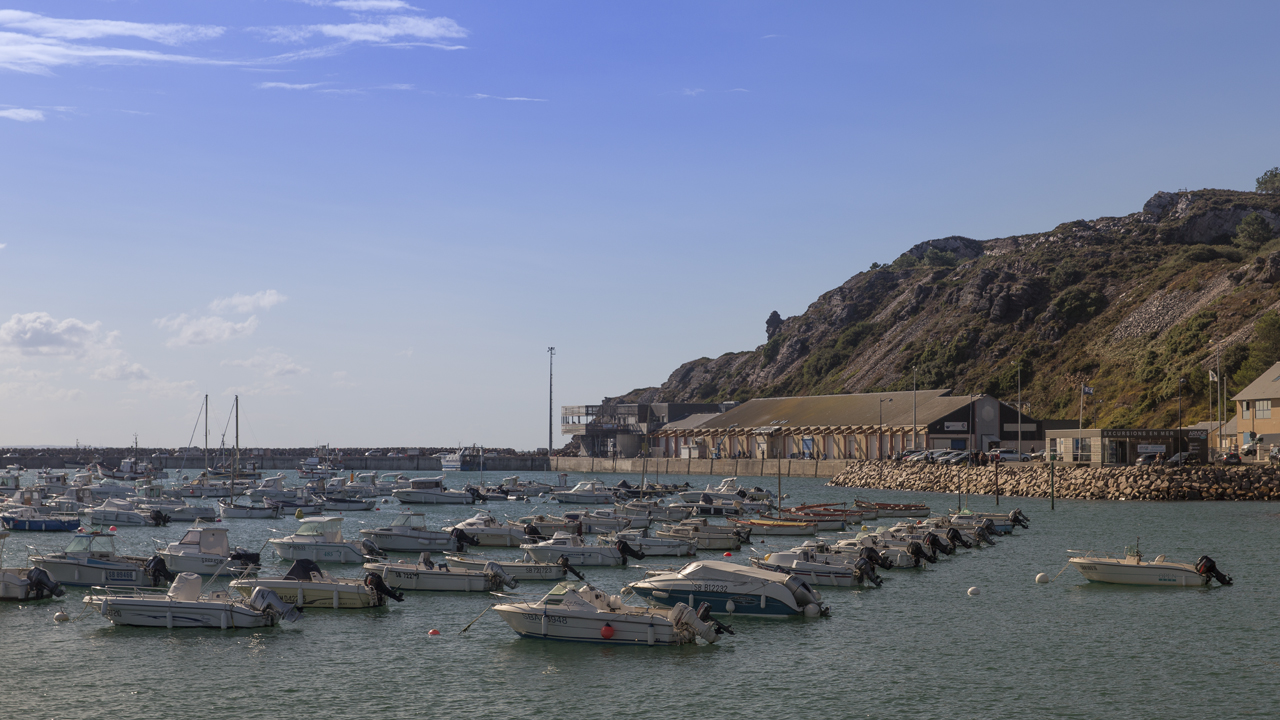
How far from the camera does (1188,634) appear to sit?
37.7 meters

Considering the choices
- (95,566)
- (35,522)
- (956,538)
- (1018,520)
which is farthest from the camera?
Answer: (35,522)

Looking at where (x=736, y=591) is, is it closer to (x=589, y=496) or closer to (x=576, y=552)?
(x=576, y=552)

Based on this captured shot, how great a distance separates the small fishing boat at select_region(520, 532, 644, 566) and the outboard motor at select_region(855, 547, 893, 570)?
1228 cm

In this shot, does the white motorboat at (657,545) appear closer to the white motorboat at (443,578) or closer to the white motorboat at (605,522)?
the white motorboat at (605,522)

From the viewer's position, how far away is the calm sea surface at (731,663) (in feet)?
93.4

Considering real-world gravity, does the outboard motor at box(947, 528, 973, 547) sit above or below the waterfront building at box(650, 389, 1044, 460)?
below

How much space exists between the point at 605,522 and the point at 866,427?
90614mm

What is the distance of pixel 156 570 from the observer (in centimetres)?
4581

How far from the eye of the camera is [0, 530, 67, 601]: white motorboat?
42938 mm

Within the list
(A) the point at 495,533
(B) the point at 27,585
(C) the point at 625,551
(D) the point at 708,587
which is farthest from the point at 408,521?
(D) the point at 708,587

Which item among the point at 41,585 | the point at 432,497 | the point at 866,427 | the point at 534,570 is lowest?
the point at 432,497

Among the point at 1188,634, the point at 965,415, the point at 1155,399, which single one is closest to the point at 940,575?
the point at 1188,634

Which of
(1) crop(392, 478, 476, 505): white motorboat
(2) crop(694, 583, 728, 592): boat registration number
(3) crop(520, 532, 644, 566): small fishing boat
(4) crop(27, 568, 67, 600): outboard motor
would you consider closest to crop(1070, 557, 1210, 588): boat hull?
(2) crop(694, 583, 728, 592): boat registration number

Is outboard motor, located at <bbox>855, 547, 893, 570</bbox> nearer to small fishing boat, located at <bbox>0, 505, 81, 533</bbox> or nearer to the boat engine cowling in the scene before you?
the boat engine cowling
